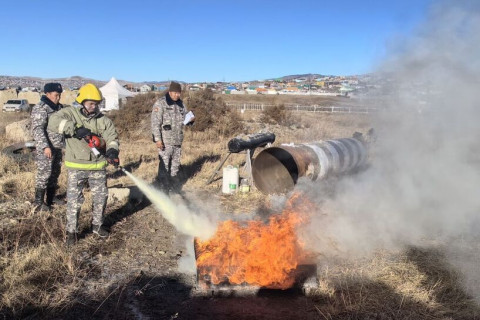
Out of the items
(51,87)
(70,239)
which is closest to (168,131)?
(51,87)

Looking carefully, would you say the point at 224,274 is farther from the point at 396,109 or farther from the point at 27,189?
the point at 27,189

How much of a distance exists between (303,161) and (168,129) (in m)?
2.84

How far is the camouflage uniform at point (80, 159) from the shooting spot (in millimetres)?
4750

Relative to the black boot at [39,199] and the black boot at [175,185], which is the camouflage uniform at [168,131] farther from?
the black boot at [39,199]

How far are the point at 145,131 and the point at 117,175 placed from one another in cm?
841

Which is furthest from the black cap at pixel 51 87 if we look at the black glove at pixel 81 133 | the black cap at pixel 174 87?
the black cap at pixel 174 87

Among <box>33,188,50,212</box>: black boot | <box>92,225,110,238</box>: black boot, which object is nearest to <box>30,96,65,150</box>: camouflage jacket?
<box>33,188,50,212</box>: black boot

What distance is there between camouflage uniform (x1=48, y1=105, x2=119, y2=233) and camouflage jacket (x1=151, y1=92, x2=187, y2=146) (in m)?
2.17

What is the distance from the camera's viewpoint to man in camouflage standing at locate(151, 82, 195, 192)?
7227 mm

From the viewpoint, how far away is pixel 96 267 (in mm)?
4520

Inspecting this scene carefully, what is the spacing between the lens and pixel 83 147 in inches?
189

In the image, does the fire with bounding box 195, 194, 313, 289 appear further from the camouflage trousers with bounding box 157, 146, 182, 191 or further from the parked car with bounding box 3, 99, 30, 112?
the parked car with bounding box 3, 99, 30, 112

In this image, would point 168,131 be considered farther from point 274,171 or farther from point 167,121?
point 274,171

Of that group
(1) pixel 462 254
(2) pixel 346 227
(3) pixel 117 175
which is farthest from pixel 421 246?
(3) pixel 117 175
